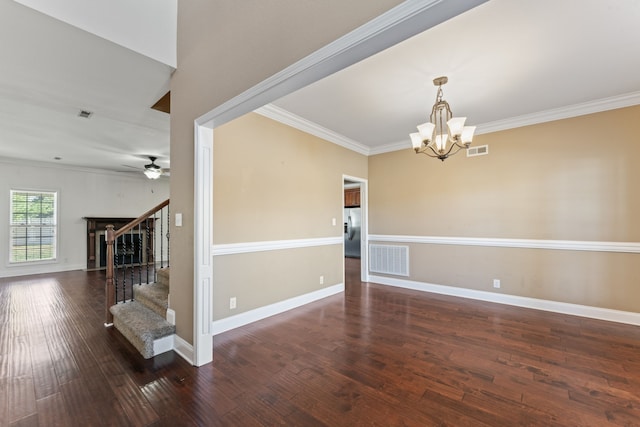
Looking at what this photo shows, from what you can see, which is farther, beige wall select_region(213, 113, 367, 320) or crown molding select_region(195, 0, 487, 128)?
beige wall select_region(213, 113, 367, 320)

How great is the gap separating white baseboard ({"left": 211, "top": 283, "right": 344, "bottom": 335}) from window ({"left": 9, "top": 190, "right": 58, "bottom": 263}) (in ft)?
21.6

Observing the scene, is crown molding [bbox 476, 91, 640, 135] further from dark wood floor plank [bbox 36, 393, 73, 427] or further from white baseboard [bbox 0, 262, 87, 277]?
white baseboard [bbox 0, 262, 87, 277]

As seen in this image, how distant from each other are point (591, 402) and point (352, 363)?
68.5 inches

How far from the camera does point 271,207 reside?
11.7 ft

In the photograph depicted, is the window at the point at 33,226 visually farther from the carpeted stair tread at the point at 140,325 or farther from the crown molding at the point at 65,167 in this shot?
the carpeted stair tread at the point at 140,325

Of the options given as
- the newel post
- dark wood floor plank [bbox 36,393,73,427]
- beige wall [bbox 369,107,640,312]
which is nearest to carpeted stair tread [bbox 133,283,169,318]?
the newel post

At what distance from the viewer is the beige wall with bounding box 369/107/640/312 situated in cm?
328

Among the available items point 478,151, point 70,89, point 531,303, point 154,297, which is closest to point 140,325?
point 154,297

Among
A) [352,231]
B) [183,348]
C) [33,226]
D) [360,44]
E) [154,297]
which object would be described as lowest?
[183,348]

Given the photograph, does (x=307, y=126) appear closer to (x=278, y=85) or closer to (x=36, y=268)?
(x=278, y=85)

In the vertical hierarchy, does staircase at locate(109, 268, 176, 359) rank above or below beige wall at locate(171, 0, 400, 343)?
below

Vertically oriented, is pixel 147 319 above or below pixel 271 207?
below

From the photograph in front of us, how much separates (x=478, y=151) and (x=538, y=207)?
1.20 m

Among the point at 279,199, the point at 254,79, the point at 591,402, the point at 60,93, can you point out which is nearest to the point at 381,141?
the point at 279,199
